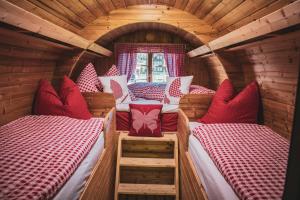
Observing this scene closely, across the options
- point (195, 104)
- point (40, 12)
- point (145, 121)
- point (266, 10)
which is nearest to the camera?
point (266, 10)

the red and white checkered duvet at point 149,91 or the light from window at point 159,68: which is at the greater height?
the light from window at point 159,68

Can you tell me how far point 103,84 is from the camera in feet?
10.6

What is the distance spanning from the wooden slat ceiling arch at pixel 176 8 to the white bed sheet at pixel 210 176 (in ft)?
4.10

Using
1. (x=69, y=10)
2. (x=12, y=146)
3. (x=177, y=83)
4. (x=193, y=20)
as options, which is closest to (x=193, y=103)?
(x=177, y=83)

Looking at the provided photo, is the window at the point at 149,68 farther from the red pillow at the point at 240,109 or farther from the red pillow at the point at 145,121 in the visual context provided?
the red pillow at the point at 240,109

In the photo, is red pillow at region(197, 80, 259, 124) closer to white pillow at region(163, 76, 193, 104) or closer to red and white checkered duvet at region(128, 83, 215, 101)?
white pillow at region(163, 76, 193, 104)

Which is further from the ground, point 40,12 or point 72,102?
point 40,12

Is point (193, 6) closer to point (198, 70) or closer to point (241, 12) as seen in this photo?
point (241, 12)

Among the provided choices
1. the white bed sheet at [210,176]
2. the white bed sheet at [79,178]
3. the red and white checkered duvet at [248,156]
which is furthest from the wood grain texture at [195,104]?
the white bed sheet at [79,178]

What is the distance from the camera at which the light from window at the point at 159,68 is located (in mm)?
4465

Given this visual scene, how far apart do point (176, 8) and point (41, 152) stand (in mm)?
2614

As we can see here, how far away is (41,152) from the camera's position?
1417mm

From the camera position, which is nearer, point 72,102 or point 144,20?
point 72,102

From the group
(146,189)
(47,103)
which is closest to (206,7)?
(47,103)
